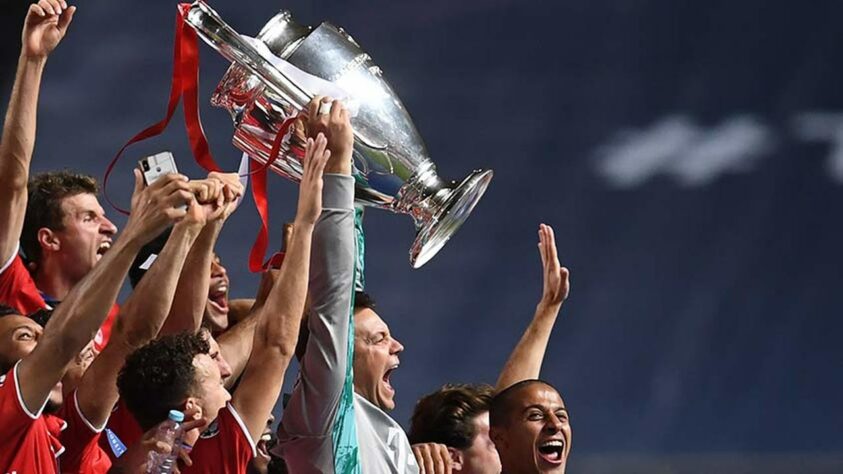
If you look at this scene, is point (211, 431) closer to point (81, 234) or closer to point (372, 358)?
point (372, 358)

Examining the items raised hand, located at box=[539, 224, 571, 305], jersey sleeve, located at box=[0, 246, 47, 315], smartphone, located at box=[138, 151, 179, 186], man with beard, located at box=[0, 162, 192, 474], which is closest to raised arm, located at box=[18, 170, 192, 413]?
man with beard, located at box=[0, 162, 192, 474]

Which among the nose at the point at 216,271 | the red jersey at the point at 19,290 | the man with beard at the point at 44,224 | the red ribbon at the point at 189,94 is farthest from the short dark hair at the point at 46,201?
the red ribbon at the point at 189,94

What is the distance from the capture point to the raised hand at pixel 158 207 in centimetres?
229

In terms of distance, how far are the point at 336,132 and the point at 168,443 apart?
1.92ft

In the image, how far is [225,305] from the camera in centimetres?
356

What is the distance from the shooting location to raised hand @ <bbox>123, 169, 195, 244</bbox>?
7.51 feet

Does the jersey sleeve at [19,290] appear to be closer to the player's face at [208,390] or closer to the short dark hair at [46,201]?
the short dark hair at [46,201]

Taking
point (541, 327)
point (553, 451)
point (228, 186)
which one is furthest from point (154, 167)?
point (541, 327)

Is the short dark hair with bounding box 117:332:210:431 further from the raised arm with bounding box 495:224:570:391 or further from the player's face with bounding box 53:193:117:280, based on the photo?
the raised arm with bounding box 495:224:570:391

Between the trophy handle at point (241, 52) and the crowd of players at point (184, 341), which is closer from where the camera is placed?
the crowd of players at point (184, 341)

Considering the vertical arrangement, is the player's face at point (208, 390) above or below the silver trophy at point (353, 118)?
below

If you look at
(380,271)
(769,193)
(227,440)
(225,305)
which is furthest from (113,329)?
(769,193)

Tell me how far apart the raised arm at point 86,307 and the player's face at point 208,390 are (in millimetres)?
322

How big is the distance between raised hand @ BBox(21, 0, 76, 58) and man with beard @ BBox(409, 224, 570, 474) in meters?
1.29
